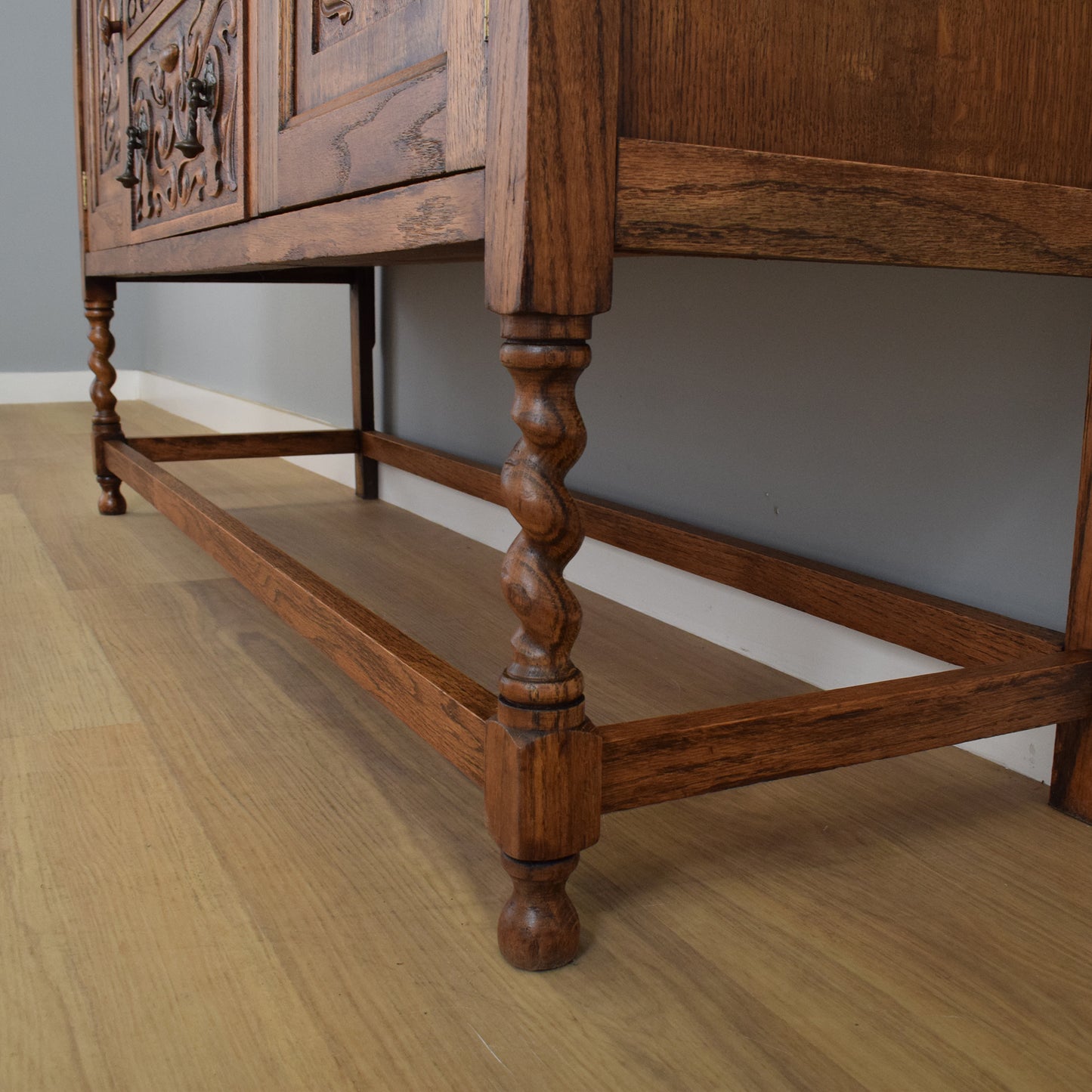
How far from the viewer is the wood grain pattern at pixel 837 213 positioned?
0.61 m

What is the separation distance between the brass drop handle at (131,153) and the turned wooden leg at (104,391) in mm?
498

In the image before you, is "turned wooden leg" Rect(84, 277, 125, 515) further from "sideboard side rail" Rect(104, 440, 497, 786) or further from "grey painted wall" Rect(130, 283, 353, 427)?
"sideboard side rail" Rect(104, 440, 497, 786)

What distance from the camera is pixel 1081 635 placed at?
2.86 ft

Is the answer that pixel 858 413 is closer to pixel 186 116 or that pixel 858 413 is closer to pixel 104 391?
pixel 186 116

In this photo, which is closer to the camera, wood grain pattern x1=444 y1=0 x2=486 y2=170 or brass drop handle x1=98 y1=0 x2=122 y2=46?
wood grain pattern x1=444 y1=0 x2=486 y2=170

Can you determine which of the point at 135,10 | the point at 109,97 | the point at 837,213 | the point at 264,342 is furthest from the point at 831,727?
the point at 264,342

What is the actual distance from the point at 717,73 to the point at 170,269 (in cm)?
92

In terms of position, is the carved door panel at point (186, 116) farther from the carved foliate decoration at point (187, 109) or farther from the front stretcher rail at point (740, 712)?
the front stretcher rail at point (740, 712)

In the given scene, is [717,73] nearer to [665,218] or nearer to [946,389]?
[665,218]

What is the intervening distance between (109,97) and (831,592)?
1.32 metres

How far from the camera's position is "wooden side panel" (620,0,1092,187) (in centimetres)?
61

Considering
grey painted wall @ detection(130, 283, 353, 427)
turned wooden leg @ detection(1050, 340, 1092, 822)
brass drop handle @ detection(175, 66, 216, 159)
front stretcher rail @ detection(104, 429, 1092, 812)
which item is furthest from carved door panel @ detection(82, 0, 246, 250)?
turned wooden leg @ detection(1050, 340, 1092, 822)

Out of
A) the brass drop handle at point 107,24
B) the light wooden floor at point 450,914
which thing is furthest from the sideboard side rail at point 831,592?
the brass drop handle at point 107,24

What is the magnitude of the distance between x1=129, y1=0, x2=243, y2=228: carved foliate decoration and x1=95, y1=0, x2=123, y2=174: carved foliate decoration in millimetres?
89
